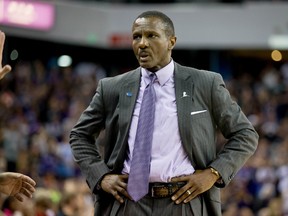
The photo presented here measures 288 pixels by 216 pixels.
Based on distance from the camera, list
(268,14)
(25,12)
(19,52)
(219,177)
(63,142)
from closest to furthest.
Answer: (219,177), (63,142), (25,12), (268,14), (19,52)

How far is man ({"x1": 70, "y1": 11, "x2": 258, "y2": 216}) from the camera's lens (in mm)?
5039

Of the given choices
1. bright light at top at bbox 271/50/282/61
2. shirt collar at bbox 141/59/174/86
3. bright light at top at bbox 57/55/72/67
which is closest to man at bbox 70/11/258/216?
shirt collar at bbox 141/59/174/86

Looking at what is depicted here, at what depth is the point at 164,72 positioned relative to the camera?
5.22m

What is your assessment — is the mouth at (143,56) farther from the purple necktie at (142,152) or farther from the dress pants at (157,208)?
the dress pants at (157,208)

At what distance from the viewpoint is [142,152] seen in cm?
505

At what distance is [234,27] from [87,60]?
13.9 ft

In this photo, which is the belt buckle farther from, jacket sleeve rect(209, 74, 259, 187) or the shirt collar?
the shirt collar

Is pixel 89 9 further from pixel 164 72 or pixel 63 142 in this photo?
pixel 164 72

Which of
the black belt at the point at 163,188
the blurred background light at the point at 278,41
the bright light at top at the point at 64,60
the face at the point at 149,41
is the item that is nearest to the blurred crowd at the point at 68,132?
the bright light at top at the point at 64,60

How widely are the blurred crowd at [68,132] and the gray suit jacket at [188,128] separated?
295 cm

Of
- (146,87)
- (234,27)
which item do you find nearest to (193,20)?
(234,27)

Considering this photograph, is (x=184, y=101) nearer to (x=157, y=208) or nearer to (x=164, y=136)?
(x=164, y=136)

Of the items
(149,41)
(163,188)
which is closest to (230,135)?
(163,188)

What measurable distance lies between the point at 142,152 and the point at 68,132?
10.3 m
